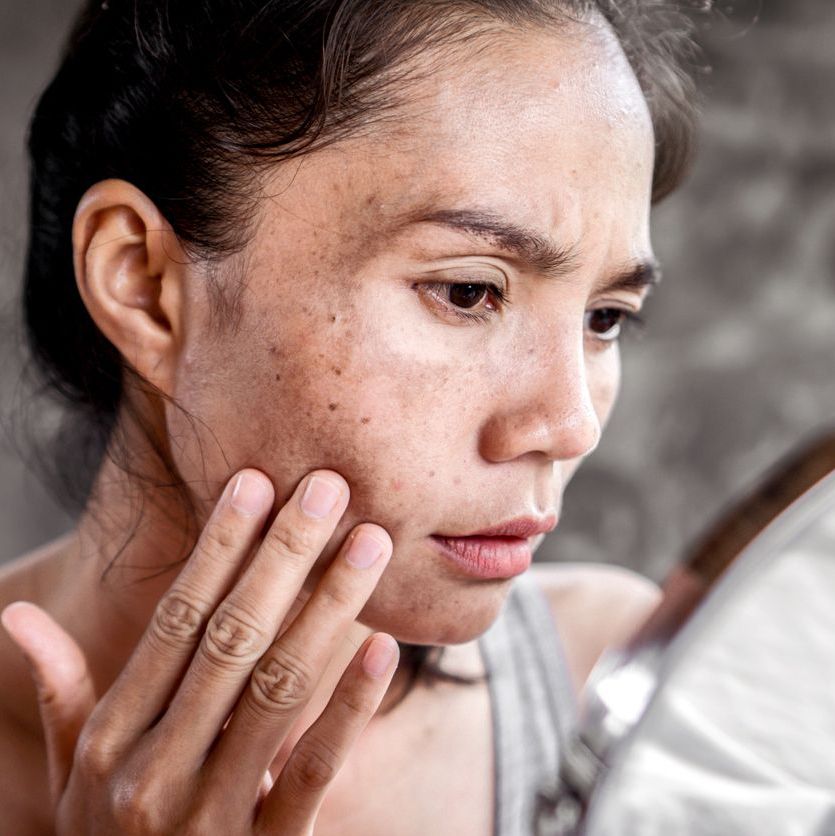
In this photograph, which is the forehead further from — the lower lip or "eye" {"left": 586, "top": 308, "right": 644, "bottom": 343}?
the lower lip

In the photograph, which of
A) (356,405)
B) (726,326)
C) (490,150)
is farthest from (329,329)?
(726,326)

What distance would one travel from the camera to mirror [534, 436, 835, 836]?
1.24 ft

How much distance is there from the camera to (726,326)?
1.43 meters

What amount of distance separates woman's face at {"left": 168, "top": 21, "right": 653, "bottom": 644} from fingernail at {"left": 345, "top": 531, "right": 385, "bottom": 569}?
2 centimetres

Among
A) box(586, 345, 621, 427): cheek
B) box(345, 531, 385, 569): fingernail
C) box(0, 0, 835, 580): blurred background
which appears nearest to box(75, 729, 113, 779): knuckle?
box(345, 531, 385, 569): fingernail

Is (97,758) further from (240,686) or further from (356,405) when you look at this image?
(356,405)

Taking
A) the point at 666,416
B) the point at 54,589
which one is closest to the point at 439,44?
the point at 54,589

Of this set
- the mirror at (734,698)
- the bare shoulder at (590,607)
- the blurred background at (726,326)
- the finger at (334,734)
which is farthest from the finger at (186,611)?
the blurred background at (726,326)

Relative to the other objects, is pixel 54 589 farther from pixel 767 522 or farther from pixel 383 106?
pixel 767 522

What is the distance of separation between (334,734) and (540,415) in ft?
0.81

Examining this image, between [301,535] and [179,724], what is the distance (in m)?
0.15

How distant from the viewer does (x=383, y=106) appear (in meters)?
0.69

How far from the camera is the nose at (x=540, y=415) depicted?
672 millimetres

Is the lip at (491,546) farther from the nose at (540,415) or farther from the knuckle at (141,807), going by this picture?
the knuckle at (141,807)
